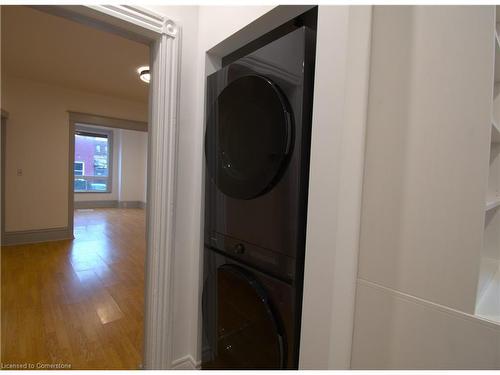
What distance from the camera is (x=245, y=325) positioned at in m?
1.01

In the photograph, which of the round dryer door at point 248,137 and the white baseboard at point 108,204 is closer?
the round dryer door at point 248,137

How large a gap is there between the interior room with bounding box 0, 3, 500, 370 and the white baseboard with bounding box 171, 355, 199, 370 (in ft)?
0.03

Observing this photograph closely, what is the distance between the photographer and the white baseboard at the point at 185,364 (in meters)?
1.32

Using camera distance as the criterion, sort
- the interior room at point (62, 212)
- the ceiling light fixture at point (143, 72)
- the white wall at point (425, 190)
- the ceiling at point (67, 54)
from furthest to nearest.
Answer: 1. the ceiling light fixture at point (143, 72)
2. the ceiling at point (67, 54)
3. the interior room at point (62, 212)
4. the white wall at point (425, 190)

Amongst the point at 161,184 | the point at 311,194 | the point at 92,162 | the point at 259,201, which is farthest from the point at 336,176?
the point at 92,162

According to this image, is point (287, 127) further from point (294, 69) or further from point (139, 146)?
point (139, 146)

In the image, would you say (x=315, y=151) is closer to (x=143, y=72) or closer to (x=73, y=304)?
(x=73, y=304)

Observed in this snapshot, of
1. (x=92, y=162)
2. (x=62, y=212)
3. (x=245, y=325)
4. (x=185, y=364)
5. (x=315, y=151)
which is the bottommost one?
(x=185, y=364)

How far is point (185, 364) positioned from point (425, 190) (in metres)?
1.52

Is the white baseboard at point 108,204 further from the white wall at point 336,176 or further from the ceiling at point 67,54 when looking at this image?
the white wall at point 336,176

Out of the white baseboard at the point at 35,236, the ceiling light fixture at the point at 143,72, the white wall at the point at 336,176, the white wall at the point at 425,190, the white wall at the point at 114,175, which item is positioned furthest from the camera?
the white wall at the point at 114,175

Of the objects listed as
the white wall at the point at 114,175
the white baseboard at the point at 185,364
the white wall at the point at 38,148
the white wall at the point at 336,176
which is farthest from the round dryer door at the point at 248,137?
the white wall at the point at 114,175

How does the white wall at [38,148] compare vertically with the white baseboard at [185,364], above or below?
above

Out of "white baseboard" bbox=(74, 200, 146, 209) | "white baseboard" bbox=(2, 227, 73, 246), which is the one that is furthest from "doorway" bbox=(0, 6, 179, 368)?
"white baseboard" bbox=(74, 200, 146, 209)
